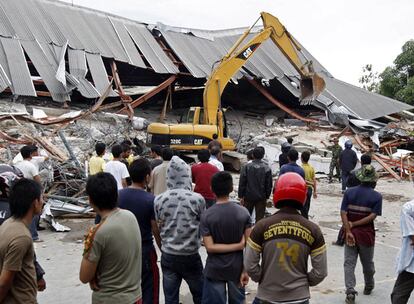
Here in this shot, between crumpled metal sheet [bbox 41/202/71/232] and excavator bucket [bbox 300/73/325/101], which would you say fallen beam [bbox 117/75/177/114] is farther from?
crumpled metal sheet [bbox 41/202/71/232]

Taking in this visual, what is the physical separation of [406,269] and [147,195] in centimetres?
244

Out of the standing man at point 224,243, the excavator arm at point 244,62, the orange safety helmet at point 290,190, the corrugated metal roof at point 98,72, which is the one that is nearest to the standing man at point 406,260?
the standing man at point 224,243

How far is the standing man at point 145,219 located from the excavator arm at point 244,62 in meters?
11.3

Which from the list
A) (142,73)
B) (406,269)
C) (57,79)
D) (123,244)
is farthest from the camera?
(142,73)

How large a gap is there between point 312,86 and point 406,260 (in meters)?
16.2

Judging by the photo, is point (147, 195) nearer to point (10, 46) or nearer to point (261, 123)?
point (10, 46)

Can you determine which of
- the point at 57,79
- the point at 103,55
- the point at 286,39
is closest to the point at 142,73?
the point at 103,55

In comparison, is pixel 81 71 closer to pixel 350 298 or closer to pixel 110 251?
pixel 350 298

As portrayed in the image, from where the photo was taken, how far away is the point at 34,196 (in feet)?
11.1

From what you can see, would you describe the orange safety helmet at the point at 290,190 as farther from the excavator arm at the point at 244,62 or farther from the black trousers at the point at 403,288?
the excavator arm at the point at 244,62

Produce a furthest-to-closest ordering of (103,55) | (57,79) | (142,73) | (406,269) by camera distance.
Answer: (142,73) < (103,55) < (57,79) < (406,269)

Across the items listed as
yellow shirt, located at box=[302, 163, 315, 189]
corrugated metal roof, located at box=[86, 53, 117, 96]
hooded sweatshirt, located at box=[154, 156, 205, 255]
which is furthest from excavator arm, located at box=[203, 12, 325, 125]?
hooded sweatshirt, located at box=[154, 156, 205, 255]

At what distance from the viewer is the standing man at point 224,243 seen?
4.17m

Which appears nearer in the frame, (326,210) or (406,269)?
(406,269)
